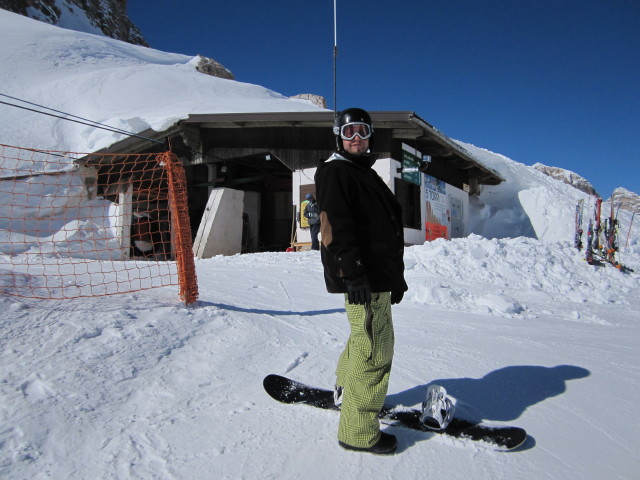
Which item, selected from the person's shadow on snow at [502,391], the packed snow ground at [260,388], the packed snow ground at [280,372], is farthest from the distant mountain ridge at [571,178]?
the person's shadow on snow at [502,391]

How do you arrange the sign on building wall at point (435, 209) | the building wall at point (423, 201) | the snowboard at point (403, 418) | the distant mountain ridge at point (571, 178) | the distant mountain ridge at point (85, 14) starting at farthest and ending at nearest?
1. the distant mountain ridge at point (85, 14)
2. the distant mountain ridge at point (571, 178)
3. the sign on building wall at point (435, 209)
4. the building wall at point (423, 201)
5. the snowboard at point (403, 418)

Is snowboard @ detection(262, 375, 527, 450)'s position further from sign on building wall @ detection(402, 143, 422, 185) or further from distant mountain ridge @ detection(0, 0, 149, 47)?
distant mountain ridge @ detection(0, 0, 149, 47)

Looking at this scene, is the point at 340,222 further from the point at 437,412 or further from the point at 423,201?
the point at 423,201

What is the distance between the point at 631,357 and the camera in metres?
3.88

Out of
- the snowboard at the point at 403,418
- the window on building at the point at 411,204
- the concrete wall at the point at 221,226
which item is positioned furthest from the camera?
the concrete wall at the point at 221,226

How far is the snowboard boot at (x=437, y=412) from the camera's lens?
2.26 metres

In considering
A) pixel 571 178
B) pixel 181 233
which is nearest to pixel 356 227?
pixel 181 233

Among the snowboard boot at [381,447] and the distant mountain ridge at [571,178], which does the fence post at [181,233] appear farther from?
the distant mountain ridge at [571,178]

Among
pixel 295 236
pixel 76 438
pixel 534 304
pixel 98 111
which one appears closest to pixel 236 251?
pixel 295 236

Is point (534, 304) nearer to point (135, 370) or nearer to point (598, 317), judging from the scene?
point (598, 317)

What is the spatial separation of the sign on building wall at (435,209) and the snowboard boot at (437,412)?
12578 millimetres

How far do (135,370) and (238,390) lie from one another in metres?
0.70

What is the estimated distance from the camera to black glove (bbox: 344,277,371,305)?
6.68 feet

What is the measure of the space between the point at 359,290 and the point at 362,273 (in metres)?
0.08
